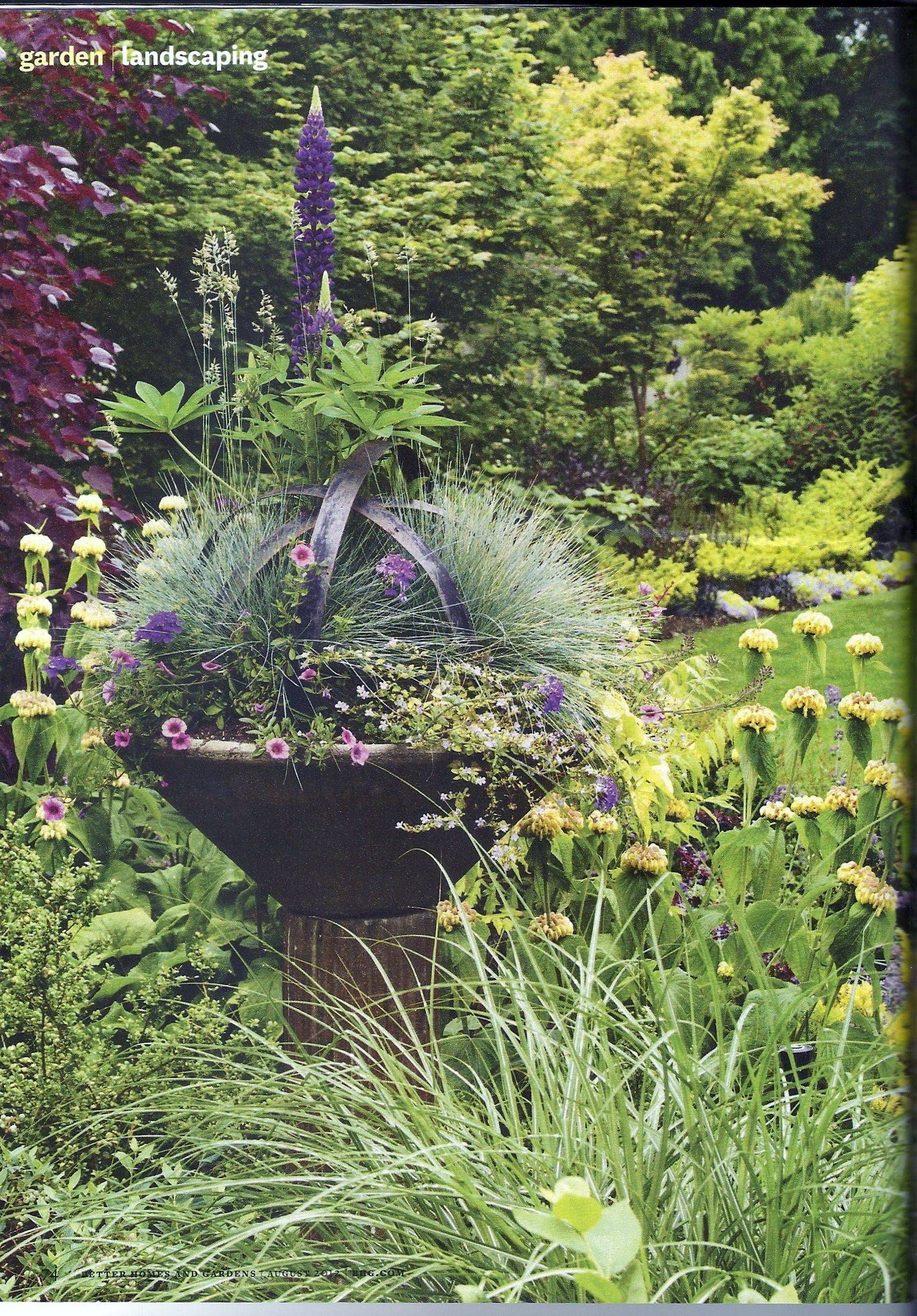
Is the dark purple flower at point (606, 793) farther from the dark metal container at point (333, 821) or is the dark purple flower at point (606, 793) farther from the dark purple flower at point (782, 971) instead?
the dark purple flower at point (782, 971)

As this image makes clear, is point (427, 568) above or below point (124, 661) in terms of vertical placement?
above

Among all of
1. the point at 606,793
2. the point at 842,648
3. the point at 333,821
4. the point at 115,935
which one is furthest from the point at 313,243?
the point at 115,935

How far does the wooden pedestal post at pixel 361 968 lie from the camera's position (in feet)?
7.32

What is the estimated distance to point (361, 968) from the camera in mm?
2234

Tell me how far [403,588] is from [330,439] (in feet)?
1.25

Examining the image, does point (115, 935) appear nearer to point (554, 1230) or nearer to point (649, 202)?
point (554, 1230)

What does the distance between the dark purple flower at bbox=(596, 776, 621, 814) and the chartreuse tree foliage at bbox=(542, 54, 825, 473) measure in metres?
0.73

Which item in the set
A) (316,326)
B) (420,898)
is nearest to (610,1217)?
(420,898)

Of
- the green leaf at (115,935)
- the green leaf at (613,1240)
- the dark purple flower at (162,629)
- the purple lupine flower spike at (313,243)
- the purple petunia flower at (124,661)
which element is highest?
the purple lupine flower spike at (313,243)

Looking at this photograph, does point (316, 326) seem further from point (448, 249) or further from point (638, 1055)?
point (638, 1055)

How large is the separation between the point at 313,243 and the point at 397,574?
0.79 m

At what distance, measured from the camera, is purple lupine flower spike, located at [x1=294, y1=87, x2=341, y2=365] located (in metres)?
2.30

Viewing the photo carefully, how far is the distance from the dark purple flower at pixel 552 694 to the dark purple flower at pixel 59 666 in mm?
1075

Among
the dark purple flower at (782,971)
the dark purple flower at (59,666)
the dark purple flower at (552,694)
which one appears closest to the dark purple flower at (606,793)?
the dark purple flower at (552,694)
